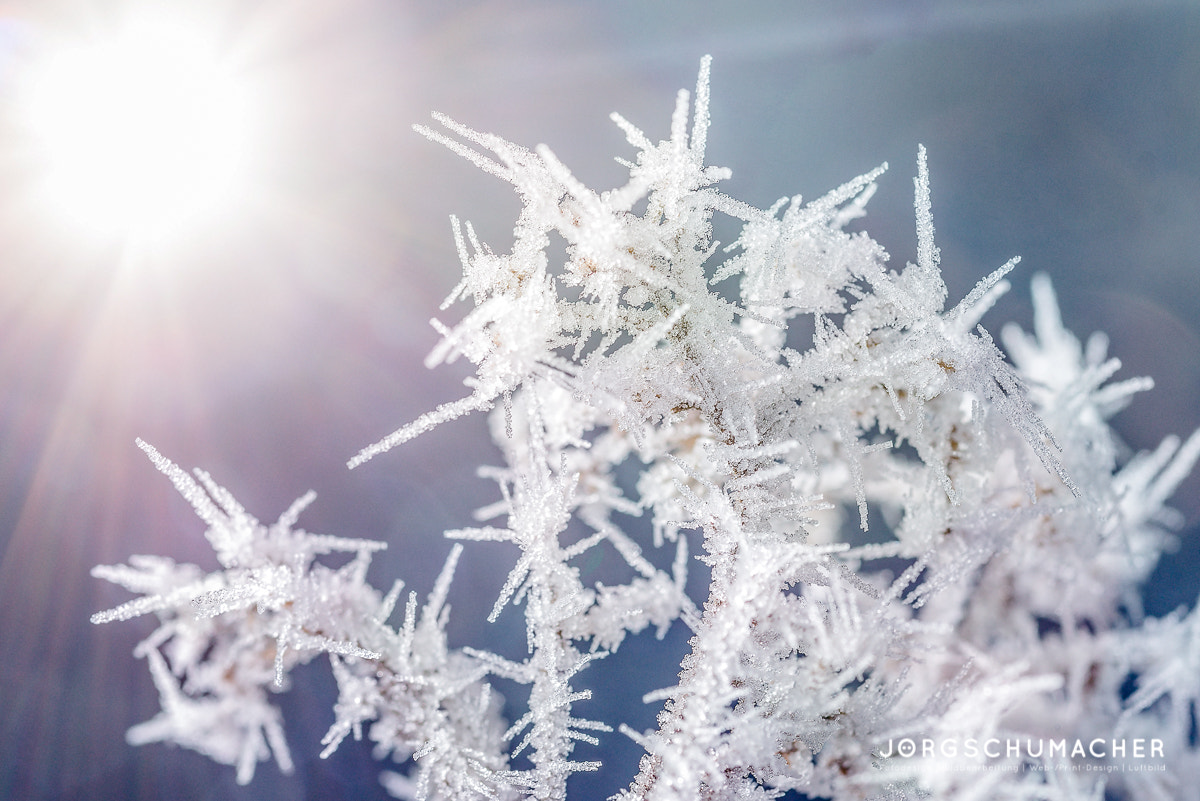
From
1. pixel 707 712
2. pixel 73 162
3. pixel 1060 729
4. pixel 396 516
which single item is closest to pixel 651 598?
pixel 707 712

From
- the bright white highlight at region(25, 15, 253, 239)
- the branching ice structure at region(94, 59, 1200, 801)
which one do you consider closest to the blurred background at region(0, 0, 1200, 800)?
the bright white highlight at region(25, 15, 253, 239)

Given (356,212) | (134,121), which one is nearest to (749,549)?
(356,212)

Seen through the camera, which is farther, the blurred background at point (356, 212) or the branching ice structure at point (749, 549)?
the blurred background at point (356, 212)

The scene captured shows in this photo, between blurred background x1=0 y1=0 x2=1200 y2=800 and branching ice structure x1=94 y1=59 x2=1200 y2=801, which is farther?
blurred background x1=0 y1=0 x2=1200 y2=800

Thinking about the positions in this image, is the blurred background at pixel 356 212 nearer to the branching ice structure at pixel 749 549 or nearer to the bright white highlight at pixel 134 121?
the bright white highlight at pixel 134 121

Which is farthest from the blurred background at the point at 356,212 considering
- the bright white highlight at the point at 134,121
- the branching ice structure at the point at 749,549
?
the branching ice structure at the point at 749,549

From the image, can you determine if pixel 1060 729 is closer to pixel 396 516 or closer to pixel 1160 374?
pixel 1160 374

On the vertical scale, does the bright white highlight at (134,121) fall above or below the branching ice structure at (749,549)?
above

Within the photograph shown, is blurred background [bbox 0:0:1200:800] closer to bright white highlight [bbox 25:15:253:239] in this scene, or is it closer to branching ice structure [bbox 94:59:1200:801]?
bright white highlight [bbox 25:15:253:239]

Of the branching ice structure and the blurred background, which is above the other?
the blurred background
